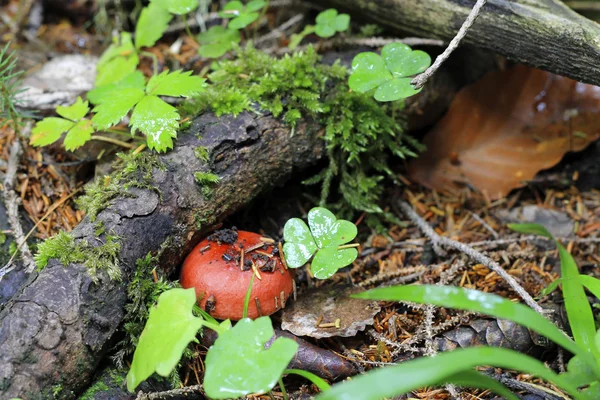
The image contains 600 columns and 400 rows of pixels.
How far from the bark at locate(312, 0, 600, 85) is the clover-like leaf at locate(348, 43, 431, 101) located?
1.28 feet

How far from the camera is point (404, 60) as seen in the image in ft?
9.29

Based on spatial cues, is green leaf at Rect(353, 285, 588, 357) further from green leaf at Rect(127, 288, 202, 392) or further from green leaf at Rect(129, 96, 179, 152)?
green leaf at Rect(129, 96, 179, 152)

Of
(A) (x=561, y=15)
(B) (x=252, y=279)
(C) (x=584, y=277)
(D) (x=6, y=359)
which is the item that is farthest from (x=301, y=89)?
(D) (x=6, y=359)

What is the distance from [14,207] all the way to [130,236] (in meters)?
0.96

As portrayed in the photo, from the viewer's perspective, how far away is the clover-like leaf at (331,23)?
3.28 m

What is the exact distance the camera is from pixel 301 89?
304cm

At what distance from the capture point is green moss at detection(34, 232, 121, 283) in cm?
226

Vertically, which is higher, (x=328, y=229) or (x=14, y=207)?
(x=328, y=229)

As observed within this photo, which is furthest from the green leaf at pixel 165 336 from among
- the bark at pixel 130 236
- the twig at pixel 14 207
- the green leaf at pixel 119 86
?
the green leaf at pixel 119 86

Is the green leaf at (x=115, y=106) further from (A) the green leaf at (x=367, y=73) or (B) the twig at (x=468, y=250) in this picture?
(B) the twig at (x=468, y=250)

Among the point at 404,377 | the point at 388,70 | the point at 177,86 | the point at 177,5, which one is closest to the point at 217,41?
the point at 177,5

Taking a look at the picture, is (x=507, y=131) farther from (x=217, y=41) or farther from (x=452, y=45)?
(x=217, y=41)

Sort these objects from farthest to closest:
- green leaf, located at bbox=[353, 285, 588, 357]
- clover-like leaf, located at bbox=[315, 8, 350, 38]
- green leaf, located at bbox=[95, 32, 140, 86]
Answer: green leaf, located at bbox=[95, 32, 140, 86], clover-like leaf, located at bbox=[315, 8, 350, 38], green leaf, located at bbox=[353, 285, 588, 357]

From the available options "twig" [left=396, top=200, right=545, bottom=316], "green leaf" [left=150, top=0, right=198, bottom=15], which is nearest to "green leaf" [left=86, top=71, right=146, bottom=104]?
"green leaf" [left=150, top=0, right=198, bottom=15]
